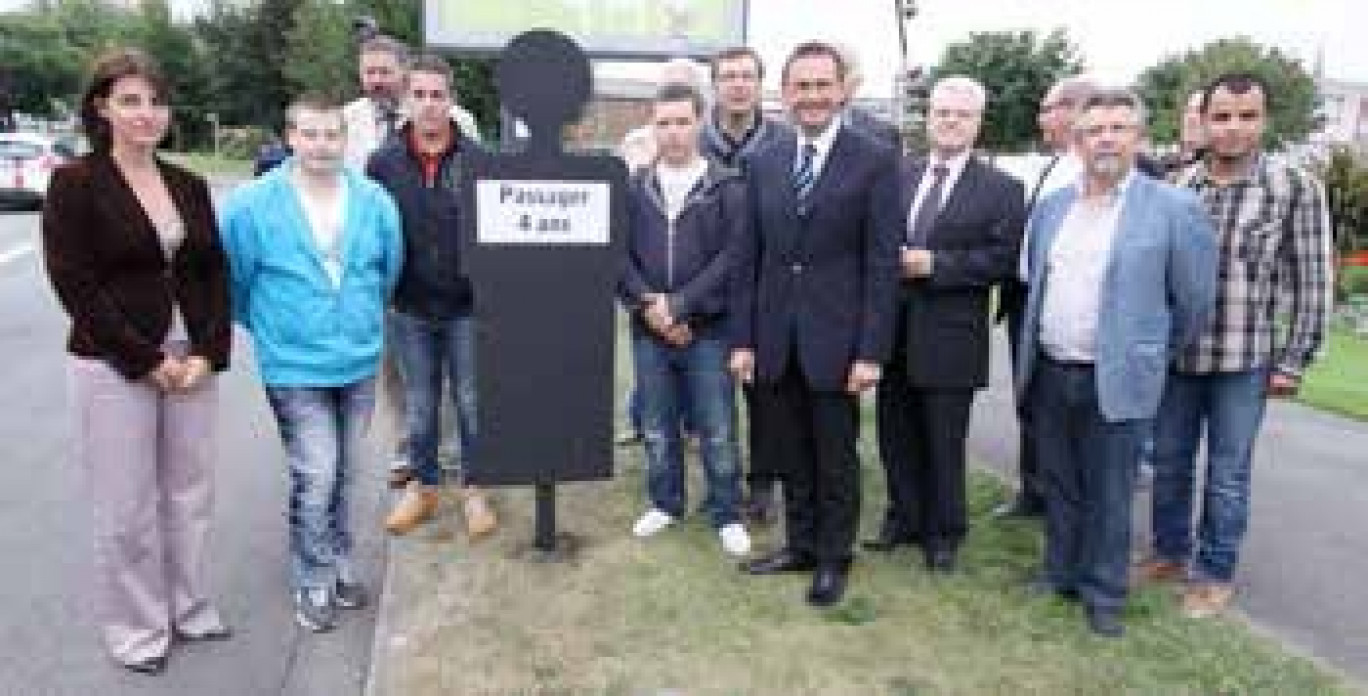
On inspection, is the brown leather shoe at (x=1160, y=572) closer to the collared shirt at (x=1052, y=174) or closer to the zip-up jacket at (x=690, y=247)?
the collared shirt at (x=1052, y=174)

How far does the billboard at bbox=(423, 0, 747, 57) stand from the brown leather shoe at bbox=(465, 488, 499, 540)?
7.09 m

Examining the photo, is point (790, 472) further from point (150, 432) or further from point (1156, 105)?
point (1156, 105)

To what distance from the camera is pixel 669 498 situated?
5.75 metres

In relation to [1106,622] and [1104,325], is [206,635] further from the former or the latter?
[1104,325]

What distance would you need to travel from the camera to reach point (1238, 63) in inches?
2041

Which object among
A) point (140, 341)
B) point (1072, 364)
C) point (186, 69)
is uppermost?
point (186, 69)

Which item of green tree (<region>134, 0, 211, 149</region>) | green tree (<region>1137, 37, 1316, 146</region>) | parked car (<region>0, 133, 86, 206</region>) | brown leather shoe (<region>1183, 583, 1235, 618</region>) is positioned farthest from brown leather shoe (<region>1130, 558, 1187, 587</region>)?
green tree (<region>134, 0, 211, 149</region>)

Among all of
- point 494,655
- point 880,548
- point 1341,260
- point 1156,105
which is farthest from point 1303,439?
point 1156,105

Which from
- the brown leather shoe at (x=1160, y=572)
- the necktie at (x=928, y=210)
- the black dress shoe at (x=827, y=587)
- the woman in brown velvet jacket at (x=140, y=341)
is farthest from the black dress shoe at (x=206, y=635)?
the brown leather shoe at (x=1160, y=572)

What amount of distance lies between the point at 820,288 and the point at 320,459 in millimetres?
1898

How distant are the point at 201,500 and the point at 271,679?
0.67 metres

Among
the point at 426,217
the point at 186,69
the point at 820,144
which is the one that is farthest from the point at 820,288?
the point at 186,69

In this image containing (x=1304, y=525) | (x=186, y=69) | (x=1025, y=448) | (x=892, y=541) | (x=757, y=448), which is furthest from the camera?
(x=186, y=69)

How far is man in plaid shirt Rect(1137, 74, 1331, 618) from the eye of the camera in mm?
4676
